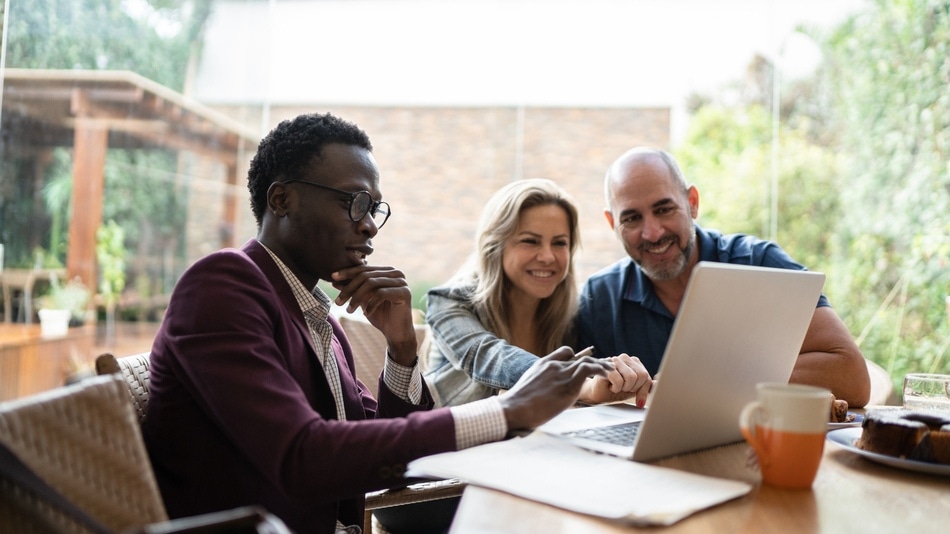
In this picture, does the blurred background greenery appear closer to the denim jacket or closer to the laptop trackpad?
the denim jacket

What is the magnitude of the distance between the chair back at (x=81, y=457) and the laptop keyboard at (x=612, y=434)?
67 cm

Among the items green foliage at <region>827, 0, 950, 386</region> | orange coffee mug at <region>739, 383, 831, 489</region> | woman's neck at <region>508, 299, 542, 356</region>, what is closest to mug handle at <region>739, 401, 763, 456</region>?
orange coffee mug at <region>739, 383, 831, 489</region>

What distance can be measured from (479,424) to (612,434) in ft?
0.89

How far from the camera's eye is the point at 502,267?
250cm

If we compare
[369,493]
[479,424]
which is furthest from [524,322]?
[479,424]

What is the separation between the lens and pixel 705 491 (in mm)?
1050

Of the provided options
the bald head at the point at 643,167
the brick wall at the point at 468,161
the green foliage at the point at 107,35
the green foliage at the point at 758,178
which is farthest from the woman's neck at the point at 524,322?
the green foliage at the point at 758,178

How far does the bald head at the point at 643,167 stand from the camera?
2508 millimetres

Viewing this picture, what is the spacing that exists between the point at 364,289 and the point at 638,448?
68 centimetres

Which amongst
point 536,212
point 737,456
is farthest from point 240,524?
point 536,212

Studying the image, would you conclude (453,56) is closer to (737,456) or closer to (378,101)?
(378,101)

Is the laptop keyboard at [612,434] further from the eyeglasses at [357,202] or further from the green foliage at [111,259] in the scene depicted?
the green foliage at [111,259]

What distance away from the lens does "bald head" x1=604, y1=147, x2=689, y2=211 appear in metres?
2.51

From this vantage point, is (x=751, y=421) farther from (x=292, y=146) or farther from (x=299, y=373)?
(x=292, y=146)
